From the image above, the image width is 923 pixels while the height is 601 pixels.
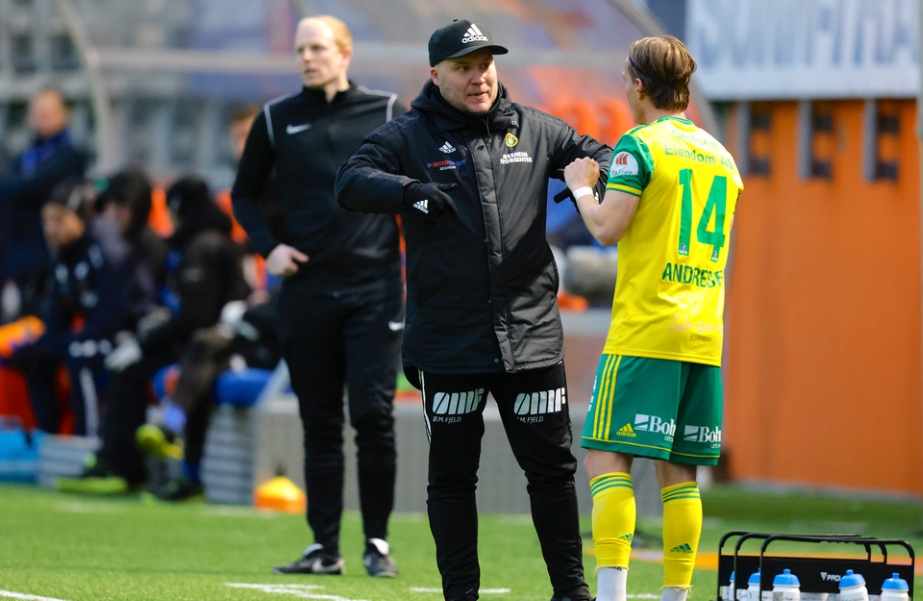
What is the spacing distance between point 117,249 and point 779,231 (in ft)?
18.2

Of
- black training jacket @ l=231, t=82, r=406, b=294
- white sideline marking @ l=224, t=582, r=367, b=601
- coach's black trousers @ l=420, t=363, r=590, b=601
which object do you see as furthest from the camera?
black training jacket @ l=231, t=82, r=406, b=294

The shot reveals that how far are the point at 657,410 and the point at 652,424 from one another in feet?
0.14

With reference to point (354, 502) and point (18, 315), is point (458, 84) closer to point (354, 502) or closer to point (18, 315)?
point (354, 502)

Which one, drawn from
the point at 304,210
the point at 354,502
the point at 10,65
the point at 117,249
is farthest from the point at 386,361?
the point at 10,65

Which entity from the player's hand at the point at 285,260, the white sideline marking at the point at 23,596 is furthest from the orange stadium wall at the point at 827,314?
the white sideline marking at the point at 23,596

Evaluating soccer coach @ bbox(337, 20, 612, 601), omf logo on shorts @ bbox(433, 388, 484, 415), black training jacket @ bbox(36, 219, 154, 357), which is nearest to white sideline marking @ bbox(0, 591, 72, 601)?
soccer coach @ bbox(337, 20, 612, 601)

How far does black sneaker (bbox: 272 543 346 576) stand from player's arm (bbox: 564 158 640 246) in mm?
2282

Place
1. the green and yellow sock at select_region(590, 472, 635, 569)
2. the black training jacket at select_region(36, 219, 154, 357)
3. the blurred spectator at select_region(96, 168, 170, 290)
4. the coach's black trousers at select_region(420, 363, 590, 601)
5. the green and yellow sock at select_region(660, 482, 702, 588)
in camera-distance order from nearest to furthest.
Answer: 1. the green and yellow sock at select_region(590, 472, 635, 569)
2. the green and yellow sock at select_region(660, 482, 702, 588)
3. the coach's black trousers at select_region(420, 363, 590, 601)
4. the black training jacket at select_region(36, 219, 154, 357)
5. the blurred spectator at select_region(96, 168, 170, 290)

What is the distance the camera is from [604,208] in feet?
14.5

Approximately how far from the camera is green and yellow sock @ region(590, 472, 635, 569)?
4.39m

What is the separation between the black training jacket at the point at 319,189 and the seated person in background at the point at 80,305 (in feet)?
16.1

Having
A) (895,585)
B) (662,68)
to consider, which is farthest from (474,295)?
(895,585)

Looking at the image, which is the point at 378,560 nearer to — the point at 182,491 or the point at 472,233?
the point at 472,233

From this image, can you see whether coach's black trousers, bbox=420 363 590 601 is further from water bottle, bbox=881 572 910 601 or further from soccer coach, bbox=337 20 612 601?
water bottle, bbox=881 572 910 601
